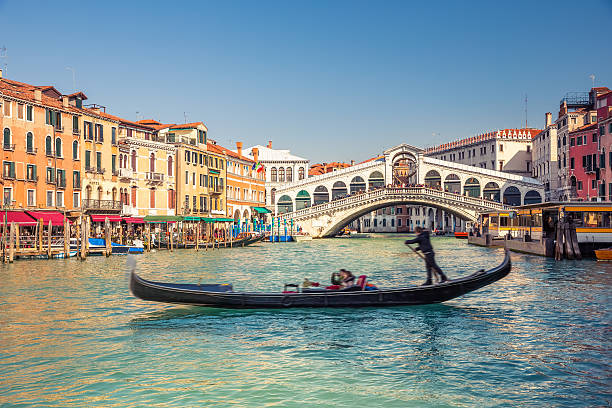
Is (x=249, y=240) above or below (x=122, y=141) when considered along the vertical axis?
below

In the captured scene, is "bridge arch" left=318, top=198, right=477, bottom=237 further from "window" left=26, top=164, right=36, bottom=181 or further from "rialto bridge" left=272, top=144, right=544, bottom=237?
"window" left=26, top=164, right=36, bottom=181

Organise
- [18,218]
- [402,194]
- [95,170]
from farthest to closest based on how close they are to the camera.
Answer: [402,194]
[95,170]
[18,218]

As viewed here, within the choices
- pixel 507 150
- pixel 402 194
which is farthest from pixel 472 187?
pixel 402 194

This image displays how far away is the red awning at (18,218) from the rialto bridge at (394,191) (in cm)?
2148

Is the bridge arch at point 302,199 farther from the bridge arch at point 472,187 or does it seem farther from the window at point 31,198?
the window at point 31,198

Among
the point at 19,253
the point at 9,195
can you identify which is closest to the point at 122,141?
the point at 9,195

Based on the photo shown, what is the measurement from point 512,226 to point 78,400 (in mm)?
30657

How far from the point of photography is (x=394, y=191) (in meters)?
42.4

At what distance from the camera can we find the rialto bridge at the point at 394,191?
4231 centimetres

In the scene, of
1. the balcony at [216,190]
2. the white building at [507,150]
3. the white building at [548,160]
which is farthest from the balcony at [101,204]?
the white building at [507,150]

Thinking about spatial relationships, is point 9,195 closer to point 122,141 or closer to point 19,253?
point 19,253

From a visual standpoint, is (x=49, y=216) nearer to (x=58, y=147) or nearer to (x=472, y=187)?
(x=58, y=147)

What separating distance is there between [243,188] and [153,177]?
43.2 feet

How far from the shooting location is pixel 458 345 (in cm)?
869
